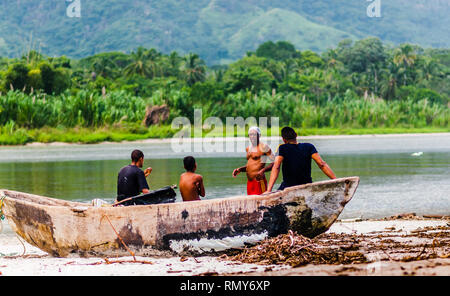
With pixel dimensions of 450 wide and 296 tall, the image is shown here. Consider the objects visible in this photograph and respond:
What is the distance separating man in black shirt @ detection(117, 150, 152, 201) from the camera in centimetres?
775

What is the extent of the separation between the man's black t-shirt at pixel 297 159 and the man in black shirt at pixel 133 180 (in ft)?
5.58

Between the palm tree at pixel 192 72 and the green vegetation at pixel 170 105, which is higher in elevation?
the palm tree at pixel 192 72

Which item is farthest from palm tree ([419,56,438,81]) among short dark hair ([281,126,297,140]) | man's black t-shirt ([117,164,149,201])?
man's black t-shirt ([117,164,149,201])

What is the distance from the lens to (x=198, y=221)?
23.5 ft

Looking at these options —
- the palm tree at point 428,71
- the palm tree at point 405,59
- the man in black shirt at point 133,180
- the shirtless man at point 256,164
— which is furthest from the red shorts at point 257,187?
the palm tree at point 405,59

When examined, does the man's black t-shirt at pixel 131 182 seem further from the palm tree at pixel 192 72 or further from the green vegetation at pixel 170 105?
the palm tree at pixel 192 72

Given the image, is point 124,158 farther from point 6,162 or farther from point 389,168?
point 389,168

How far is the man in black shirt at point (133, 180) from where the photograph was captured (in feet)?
25.4

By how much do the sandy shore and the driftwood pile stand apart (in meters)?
0.11

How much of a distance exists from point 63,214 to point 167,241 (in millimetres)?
1287

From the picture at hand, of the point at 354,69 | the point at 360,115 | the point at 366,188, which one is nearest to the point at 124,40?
the point at 354,69

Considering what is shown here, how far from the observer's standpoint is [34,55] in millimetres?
52125

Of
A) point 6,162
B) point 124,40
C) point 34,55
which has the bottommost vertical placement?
point 6,162

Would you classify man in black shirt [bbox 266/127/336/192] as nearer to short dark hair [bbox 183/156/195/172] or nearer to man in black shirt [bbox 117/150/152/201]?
short dark hair [bbox 183/156/195/172]
